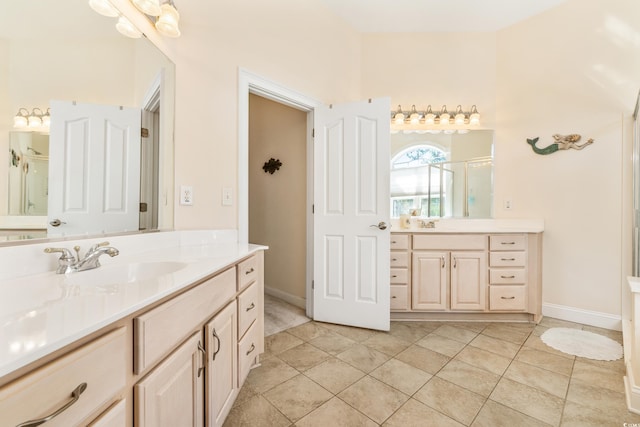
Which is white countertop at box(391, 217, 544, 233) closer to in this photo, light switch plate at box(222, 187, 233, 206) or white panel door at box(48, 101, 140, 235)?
light switch plate at box(222, 187, 233, 206)

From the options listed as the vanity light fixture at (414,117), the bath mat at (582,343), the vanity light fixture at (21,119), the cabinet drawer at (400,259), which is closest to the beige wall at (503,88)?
the vanity light fixture at (414,117)

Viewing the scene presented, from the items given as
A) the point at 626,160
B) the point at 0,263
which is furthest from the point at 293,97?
the point at 626,160

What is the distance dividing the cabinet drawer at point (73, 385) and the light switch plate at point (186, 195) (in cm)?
117

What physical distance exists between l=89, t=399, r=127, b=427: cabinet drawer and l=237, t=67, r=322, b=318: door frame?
1.31m

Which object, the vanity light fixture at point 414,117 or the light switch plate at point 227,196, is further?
the vanity light fixture at point 414,117

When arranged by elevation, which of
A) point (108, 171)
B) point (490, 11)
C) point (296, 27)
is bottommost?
point (108, 171)

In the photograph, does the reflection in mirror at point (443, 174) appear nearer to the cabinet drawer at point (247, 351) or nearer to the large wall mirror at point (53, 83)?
the cabinet drawer at point (247, 351)

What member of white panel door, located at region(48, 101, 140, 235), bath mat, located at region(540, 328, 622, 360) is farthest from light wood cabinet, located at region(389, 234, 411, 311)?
white panel door, located at region(48, 101, 140, 235)

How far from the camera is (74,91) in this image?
1090mm

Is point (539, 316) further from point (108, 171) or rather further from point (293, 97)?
point (108, 171)

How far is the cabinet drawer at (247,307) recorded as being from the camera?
134 cm

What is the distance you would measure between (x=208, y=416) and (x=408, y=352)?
1.39 m

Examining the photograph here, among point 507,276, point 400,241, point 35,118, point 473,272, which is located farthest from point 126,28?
point 507,276

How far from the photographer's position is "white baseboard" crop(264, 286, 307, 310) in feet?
9.18
